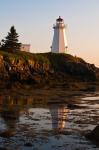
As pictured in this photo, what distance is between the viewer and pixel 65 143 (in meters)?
17.9

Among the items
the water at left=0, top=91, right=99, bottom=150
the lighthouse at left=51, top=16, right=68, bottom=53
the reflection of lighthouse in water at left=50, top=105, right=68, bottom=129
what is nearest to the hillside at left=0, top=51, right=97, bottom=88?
the lighthouse at left=51, top=16, right=68, bottom=53

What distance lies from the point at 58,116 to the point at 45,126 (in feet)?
13.5

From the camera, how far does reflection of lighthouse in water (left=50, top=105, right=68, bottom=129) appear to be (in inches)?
890

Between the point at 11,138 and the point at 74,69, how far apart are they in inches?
2098

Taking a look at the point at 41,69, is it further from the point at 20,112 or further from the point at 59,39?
the point at 20,112

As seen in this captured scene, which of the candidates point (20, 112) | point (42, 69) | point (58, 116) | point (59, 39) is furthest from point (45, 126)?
point (59, 39)

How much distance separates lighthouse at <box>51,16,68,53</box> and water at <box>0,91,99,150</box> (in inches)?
2177

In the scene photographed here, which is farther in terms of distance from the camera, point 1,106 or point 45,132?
point 1,106

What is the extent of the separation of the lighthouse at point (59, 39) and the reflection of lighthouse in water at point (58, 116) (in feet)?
184

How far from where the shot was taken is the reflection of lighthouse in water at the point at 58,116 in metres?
22.6

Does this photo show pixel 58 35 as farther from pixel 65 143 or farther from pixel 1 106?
pixel 65 143

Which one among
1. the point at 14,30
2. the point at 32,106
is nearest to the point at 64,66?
the point at 14,30

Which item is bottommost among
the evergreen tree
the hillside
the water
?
the water

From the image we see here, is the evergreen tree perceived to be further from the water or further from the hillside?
the water
